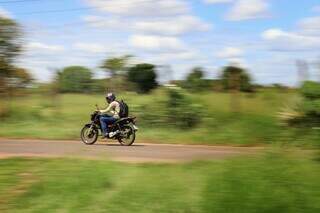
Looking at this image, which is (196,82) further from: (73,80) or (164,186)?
(164,186)

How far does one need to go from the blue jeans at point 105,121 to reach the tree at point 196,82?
13.7ft

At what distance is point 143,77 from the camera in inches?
888

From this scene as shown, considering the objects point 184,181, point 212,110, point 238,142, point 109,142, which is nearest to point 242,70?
point 212,110

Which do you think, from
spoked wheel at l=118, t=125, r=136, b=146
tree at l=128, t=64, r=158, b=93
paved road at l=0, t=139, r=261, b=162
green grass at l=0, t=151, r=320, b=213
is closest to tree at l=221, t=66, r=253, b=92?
tree at l=128, t=64, r=158, b=93

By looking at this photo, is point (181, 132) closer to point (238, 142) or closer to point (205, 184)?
point (238, 142)

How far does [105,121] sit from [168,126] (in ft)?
10.3

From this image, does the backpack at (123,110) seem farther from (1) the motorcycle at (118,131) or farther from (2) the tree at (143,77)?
(2) the tree at (143,77)

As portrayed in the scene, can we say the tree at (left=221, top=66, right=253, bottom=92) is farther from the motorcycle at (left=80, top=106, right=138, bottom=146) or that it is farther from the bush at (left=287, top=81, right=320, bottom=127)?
the motorcycle at (left=80, top=106, right=138, bottom=146)

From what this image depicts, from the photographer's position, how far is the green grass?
23.8 feet

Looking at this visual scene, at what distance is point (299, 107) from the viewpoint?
1805 centimetres

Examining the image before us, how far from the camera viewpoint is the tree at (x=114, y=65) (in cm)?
2264

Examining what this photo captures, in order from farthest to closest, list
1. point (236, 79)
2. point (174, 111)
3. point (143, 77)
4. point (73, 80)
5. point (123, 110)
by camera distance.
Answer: point (73, 80)
point (143, 77)
point (174, 111)
point (236, 79)
point (123, 110)

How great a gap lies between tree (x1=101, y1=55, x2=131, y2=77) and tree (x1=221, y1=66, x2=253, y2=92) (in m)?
3.73

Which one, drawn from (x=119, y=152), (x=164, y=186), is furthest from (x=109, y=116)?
(x=164, y=186)
